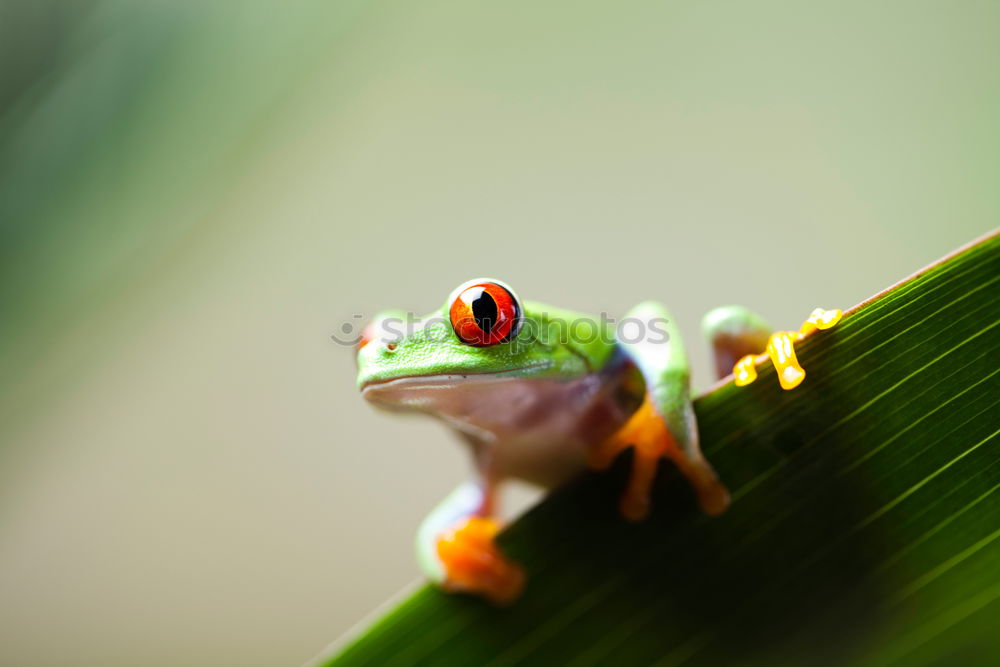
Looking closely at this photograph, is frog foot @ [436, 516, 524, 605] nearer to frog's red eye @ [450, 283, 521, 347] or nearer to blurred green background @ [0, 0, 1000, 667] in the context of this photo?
frog's red eye @ [450, 283, 521, 347]

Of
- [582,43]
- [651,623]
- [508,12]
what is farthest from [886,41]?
[651,623]

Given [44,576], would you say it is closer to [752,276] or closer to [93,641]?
[93,641]

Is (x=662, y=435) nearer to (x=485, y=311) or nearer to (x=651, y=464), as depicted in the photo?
(x=651, y=464)

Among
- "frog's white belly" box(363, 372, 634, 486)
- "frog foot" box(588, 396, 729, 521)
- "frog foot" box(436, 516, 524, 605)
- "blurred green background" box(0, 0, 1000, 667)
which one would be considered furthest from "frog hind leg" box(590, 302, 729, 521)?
"blurred green background" box(0, 0, 1000, 667)

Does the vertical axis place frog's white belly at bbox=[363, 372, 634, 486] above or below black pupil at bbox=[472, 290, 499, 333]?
below

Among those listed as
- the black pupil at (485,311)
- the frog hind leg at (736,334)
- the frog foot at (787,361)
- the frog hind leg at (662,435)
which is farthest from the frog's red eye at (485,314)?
the frog hind leg at (736,334)

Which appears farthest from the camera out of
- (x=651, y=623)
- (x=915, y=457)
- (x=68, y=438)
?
(x=68, y=438)

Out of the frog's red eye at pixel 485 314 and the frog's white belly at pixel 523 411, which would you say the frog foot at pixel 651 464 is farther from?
the frog's red eye at pixel 485 314
